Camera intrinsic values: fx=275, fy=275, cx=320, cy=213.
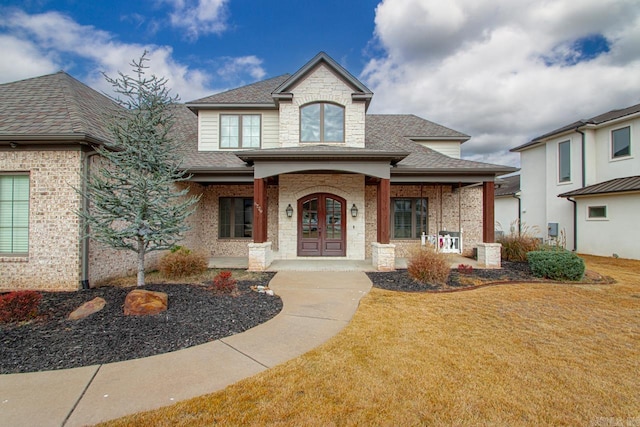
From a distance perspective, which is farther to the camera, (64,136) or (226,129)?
(226,129)

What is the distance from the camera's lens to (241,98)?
11617mm

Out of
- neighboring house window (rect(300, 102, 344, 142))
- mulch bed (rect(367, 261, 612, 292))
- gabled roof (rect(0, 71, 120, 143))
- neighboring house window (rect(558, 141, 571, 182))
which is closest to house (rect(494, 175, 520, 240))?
neighboring house window (rect(558, 141, 571, 182))

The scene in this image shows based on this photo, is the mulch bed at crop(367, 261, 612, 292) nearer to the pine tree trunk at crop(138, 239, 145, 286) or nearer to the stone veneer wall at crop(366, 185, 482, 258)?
the stone veneer wall at crop(366, 185, 482, 258)

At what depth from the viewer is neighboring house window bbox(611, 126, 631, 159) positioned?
492 inches

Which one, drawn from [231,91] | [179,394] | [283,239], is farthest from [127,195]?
[231,91]

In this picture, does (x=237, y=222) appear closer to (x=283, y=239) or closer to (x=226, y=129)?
(x=283, y=239)

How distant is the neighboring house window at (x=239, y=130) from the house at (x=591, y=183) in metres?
13.1

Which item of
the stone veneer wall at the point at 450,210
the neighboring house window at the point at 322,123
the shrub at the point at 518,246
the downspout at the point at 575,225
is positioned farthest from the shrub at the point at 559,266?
the downspout at the point at 575,225

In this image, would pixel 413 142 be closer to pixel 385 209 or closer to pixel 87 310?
pixel 385 209

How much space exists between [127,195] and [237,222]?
6.60 metres

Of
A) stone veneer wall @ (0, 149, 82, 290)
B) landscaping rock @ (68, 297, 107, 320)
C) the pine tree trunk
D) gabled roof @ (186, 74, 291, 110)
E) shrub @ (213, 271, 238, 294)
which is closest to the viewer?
landscaping rock @ (68, 297, 107, 320)

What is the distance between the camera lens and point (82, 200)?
666 centimetres

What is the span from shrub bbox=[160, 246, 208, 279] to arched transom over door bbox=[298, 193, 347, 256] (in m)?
4.02

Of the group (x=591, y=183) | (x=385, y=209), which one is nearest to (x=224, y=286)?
(x=385, y=209)
